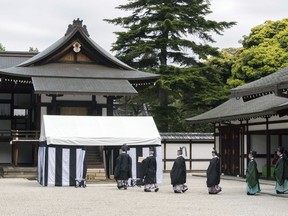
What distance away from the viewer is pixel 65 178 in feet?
67.7

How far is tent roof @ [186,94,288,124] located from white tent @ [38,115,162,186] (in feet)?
12.9

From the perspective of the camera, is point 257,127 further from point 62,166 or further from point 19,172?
point 19,172

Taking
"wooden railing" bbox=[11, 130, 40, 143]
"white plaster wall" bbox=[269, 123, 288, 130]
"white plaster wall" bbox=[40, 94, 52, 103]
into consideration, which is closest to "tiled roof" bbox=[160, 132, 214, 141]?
"white plaster wall" bbox=[40, 94, 52, 103]

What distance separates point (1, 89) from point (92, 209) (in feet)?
63.0

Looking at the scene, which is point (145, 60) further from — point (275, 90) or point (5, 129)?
point (275, 90)

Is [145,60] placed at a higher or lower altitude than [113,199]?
higher

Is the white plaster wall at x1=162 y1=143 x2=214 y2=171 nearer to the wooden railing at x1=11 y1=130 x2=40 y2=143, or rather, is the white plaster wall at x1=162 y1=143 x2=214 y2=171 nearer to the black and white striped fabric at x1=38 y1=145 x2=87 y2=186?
the wooden railing at x1=11 y1=130 x2=40 y2=143

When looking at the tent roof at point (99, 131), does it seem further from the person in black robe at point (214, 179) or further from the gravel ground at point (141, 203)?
the person in black robe at point (214, 179)

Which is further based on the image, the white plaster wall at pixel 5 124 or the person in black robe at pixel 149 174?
the white plaster wall at pixel 5 124

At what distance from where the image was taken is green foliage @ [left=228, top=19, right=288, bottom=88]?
3541 centimetres

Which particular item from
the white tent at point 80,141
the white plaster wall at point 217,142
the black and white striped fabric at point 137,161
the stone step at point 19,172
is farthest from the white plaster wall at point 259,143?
the stone step at point 19,172

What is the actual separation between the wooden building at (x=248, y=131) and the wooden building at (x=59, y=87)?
442 cm

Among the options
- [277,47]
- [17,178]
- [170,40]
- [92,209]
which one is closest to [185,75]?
[170,40]

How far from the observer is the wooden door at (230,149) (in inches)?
1046
